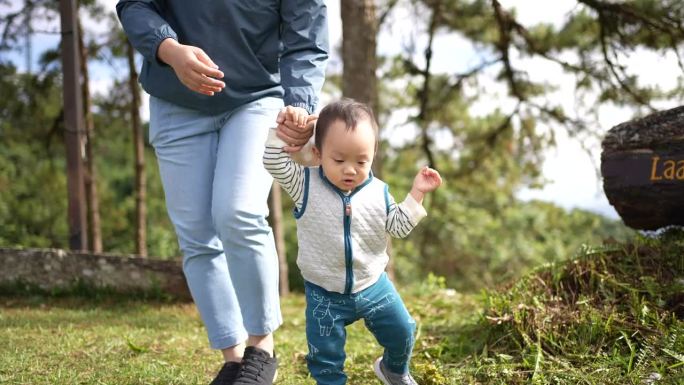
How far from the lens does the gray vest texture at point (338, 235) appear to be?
81.0 inches

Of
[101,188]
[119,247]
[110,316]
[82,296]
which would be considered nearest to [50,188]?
[101,188]

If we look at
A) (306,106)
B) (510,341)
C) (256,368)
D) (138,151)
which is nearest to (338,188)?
(306,106)

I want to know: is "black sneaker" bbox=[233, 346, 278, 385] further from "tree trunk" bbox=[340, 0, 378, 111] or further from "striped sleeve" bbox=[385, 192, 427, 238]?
"tree trunk" bbox=[340, 0, 378, 111]

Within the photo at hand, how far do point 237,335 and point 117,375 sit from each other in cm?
64

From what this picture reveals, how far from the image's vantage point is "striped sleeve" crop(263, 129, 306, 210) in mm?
2066

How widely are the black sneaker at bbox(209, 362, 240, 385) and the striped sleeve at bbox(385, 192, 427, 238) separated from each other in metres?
0.73

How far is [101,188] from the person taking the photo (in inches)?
452

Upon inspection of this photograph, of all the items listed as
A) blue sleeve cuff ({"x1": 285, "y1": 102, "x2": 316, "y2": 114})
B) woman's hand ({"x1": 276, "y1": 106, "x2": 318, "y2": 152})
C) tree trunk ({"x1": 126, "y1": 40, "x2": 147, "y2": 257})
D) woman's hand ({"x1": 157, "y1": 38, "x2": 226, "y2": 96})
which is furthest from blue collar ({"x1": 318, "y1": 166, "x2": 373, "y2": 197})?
tree trunk ({"x1": 126, "y1": 40, "x2": 147, "y2": 257})

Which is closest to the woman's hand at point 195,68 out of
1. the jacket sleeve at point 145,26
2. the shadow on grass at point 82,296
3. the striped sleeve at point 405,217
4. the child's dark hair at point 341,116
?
the jacket sleeve at point 145,26

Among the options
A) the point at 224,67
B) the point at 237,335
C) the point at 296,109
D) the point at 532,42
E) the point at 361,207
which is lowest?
the point at 237,335

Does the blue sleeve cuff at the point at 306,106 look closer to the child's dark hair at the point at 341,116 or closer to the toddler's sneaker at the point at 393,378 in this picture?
the child's dark hair at the point at 341,116

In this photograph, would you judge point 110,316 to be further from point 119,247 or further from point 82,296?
point 119,247

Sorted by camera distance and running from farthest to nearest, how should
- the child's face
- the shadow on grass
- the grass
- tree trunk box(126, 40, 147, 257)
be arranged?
tree trunk box(126, 40, 147, 257), the shadow on grass, the grass, the child's face

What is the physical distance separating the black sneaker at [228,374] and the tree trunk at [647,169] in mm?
2313
